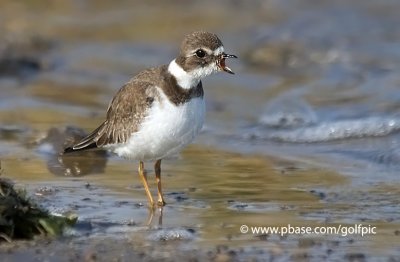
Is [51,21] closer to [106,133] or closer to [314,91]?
[314,91]

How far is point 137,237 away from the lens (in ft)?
18.5

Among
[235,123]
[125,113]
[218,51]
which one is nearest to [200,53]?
[218,51]

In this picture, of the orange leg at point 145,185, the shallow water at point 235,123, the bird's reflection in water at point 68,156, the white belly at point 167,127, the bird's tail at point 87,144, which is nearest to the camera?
the shallow water at point 235,123

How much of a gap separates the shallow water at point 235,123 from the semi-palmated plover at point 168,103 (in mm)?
378

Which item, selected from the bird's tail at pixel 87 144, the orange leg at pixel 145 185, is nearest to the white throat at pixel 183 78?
the orange leg at pixel 145 185

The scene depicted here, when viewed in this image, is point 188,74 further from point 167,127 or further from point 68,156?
point 68,156

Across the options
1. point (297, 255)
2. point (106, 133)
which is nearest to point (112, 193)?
point (106, 133)

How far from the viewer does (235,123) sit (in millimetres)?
9938

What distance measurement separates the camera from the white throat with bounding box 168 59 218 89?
21.3 feet

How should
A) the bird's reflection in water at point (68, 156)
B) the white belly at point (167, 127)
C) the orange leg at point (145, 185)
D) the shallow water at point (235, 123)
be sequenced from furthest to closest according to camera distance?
the bird's reflection in water at point (68, 156)
the orange leg at point (145, 185)
the white belly at point (167, 127)
the shallow water at point (235, 123)

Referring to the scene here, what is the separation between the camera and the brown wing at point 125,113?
655 centimetres

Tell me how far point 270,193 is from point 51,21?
896 centimetres

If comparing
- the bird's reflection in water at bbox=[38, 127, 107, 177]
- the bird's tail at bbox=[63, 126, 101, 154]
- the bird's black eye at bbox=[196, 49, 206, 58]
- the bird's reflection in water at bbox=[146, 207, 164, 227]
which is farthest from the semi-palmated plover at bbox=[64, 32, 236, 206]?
the bird's reflection in water at bbox=[38, 127, 107, 177]

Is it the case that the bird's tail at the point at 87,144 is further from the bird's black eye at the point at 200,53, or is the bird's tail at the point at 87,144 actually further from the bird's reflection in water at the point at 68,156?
the bird's black eye at the point at 200,53
